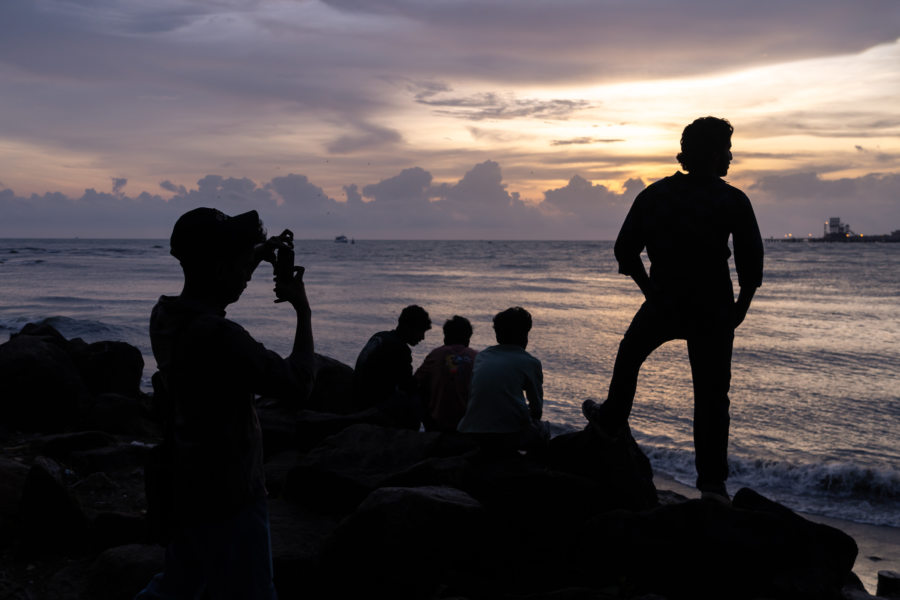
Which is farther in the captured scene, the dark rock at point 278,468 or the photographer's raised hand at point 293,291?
the dark rock at point 278,468

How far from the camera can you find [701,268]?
13.3 ft

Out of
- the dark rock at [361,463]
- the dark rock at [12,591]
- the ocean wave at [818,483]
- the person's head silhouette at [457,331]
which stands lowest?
the ocean wave at [818,483]

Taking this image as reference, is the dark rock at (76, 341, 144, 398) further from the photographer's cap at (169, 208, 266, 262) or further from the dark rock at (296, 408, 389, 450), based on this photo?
the photographer's cap at (169, 208, 266, 262)

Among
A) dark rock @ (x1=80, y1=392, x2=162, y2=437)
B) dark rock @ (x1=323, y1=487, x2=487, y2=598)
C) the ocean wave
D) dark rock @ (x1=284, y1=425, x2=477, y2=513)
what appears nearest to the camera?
dark rock @ (x1=323, y1=487, x2=487, y2=598)

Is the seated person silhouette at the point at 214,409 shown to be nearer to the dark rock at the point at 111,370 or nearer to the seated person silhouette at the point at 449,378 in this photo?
the seated person silhouette at the point at 449,378

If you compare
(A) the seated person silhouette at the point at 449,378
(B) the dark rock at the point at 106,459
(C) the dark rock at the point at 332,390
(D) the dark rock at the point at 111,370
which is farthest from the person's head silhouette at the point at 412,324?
(D) the dark rock at the point at 111,370

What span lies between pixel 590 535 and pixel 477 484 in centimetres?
80

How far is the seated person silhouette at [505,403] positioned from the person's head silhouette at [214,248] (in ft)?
9.34

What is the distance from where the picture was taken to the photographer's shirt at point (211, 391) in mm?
2311

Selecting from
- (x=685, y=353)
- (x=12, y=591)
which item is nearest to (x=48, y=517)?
(x=12, y=591)

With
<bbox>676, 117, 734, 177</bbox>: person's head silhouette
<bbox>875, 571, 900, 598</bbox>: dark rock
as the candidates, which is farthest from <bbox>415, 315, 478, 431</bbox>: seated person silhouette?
<bbox>875, 571, 900, 598</bbox>: dark rock

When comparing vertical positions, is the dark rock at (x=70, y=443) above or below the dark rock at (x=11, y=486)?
below

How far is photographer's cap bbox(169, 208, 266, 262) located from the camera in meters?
2.40

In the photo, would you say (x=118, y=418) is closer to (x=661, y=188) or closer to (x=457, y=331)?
(x=457, y=331)
